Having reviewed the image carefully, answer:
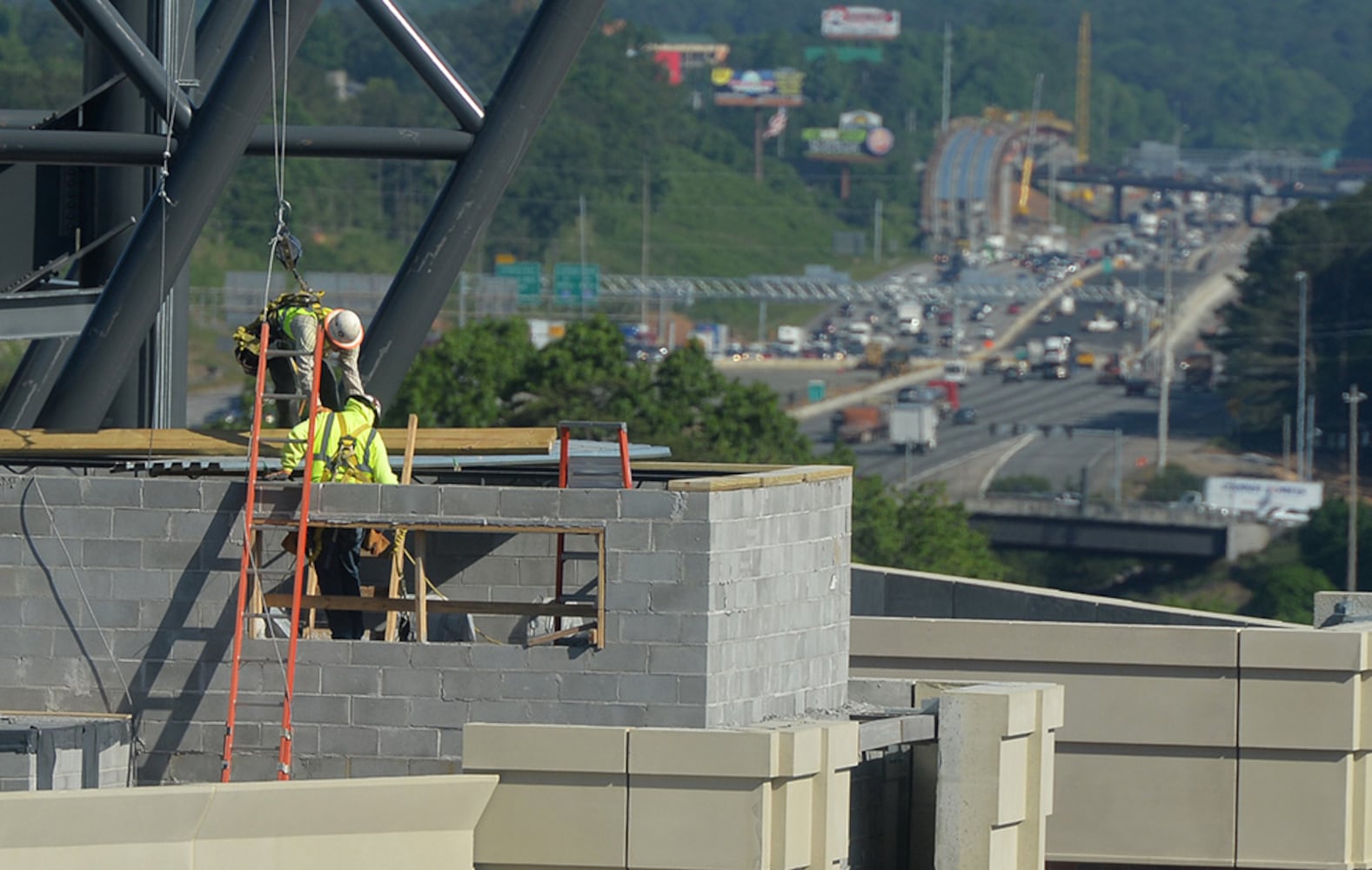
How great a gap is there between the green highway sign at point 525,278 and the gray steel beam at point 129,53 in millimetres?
150388

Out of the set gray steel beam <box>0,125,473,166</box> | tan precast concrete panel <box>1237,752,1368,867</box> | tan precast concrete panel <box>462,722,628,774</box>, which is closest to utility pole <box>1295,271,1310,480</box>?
tan precast concrete panel <box>1237,752,1368,867</box>

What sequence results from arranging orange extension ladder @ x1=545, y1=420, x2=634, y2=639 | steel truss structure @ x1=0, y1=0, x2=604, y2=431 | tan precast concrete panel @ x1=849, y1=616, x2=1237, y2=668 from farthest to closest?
steel truss structure @ x1=0, y1=0, x2=604, y2=431
tan precast concrete panel @ x1=849, y1=616, x2=1237, y2=668
orange extension ladder @ x1=545, y1=420, x2=634, y2=639

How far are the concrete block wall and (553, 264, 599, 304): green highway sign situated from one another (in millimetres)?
161691

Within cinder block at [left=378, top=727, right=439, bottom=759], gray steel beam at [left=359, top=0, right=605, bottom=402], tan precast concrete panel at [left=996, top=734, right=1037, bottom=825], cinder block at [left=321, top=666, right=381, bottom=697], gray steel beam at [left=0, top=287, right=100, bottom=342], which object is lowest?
tan precast concrete panel at [left=996, top=734, right=1037, bottom=825]

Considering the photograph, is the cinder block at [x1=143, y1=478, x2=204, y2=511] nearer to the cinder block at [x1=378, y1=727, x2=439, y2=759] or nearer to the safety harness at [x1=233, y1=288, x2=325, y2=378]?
the safety harness at [x1=233, y1=288, x2=325, y2=378]

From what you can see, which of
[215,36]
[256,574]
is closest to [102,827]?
[256,574]

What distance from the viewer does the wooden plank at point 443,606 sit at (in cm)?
1432

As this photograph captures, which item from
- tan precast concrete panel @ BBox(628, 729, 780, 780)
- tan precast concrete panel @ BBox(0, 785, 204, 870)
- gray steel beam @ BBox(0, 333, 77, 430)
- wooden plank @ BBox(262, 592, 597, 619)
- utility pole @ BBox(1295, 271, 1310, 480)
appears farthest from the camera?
utility pole @ BBox(1295, 271, 1310, 480)

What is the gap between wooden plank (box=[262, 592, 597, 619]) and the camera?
564 inches

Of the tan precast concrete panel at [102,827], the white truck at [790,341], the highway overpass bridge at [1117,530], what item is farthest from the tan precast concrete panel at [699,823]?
the white truck at [790,341]

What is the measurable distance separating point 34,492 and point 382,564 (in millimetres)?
2321

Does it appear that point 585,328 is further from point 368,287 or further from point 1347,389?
point 1347,389

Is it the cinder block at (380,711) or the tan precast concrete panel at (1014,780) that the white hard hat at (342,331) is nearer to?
the cinder block at (380,711)

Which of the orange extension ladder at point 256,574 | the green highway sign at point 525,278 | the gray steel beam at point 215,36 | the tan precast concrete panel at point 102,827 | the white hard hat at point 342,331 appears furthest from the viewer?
the green highway sign at point 525,278
